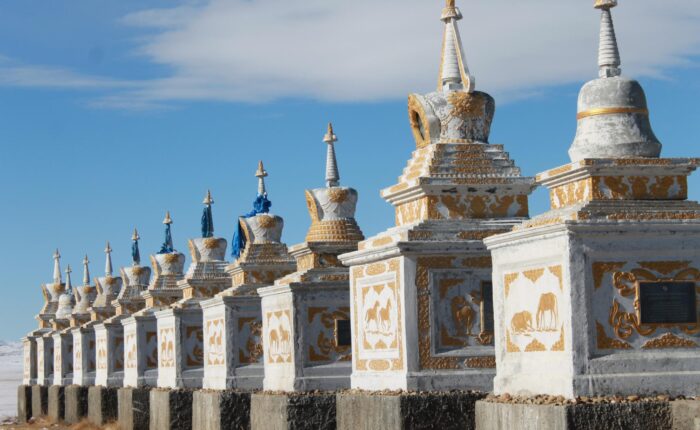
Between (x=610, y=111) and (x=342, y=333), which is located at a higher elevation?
(x=610, y=111)

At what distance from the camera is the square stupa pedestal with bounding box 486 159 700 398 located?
1373 centimetres

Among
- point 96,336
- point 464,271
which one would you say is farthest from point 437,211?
point 96,336

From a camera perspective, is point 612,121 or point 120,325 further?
point 120,325

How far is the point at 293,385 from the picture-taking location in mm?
23422

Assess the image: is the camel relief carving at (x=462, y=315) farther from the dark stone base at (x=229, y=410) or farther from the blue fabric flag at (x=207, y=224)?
the blue fabric flag at (x=207, y=224)

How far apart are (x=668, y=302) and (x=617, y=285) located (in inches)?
21.4

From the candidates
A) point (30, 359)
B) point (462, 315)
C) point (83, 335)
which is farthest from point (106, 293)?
point (462, 315)

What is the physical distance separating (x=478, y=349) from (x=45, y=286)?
4778 cm

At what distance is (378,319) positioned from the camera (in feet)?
60.4

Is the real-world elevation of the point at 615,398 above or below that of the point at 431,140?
below

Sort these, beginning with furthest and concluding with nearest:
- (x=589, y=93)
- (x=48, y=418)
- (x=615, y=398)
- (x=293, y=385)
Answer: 1. (x=48, y=418)
2. (x=293, y=385)
3. (x=589, y=93)
4. (x=615, y=398)

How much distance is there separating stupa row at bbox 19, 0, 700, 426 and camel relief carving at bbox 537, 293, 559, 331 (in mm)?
19

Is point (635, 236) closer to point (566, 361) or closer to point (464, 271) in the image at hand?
point (566, 361)

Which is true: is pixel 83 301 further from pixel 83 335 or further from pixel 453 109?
pixel 453 109
